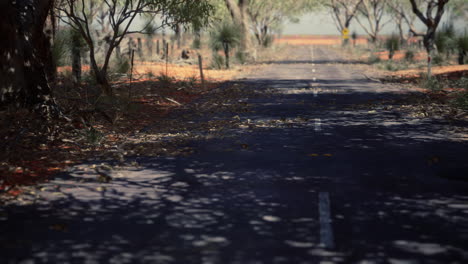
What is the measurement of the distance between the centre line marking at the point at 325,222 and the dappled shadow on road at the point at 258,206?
7cm

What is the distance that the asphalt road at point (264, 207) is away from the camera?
183 inches

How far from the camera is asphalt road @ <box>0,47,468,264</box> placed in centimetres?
466

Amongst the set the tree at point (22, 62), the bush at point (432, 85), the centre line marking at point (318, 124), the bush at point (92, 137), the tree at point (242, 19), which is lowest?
the centre line marking at point (318, 124)

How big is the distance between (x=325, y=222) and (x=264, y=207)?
0.80 m

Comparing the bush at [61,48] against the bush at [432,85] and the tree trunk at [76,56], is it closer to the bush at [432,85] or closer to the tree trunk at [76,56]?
the tree trunk at [76,56]

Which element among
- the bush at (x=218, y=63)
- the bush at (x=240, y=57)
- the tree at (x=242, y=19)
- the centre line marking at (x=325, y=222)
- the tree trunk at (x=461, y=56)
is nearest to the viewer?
the centre line marking at (x=325, y=222)

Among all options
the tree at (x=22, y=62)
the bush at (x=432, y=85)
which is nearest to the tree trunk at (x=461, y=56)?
the bush at (x=432, y=85)

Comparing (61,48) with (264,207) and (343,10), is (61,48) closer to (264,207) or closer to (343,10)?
(264,207)

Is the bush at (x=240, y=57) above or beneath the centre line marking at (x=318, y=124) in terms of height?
above

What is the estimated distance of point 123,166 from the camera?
8.05m

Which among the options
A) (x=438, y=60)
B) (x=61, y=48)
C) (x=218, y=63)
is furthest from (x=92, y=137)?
(x=438, y=60)

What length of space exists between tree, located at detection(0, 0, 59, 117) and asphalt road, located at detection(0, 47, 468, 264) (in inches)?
129

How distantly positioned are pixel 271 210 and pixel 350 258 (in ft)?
4.79

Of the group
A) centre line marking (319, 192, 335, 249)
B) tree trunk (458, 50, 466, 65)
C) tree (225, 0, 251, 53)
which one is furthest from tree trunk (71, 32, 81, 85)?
tree trunk (458, 50, 466, 65)
